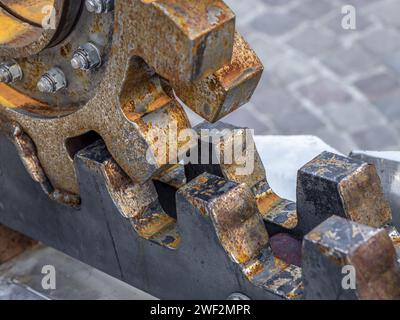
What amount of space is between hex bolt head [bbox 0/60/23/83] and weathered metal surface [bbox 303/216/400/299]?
894 mm

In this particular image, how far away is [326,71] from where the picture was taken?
15.7 feet

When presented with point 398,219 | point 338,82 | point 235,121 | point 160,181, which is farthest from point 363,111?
point 160,181

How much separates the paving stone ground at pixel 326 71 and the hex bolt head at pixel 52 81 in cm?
232

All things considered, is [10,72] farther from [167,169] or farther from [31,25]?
[167,169]

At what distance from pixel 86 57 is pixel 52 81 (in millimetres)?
157

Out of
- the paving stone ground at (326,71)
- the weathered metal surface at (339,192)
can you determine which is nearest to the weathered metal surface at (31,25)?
the weathered metal surface at (339,192)

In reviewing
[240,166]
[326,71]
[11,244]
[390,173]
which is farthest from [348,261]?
[326,71]

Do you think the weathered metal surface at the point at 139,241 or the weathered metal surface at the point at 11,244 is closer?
the weathered metal surface at the point at 139,241

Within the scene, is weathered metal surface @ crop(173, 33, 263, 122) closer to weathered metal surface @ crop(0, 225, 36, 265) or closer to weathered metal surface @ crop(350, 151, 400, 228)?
weathered metal surface @ crop(350, 151, 400, 228)

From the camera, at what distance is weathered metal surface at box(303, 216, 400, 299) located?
1714 millimetres

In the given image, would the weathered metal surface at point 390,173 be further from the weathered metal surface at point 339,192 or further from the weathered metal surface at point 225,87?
the weathered metal surface at point 225,87

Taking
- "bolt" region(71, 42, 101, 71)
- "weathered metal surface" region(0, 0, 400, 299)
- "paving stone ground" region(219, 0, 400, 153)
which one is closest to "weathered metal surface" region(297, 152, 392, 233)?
"weathered metal surface" region(0, 0, 400, 299)

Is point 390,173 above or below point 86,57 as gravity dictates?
below

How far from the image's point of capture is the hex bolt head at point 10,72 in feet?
7.45
